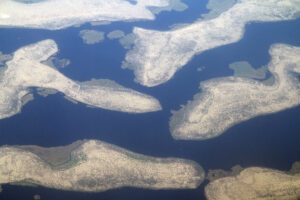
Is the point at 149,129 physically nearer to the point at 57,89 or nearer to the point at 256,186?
the point at 256,186

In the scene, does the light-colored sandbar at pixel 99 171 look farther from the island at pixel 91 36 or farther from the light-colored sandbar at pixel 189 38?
the island at pixel 91 36

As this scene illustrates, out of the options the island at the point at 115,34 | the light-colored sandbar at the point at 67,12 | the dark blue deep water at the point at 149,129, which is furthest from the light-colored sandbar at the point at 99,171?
the light-colored sandbar at the point at 67,12

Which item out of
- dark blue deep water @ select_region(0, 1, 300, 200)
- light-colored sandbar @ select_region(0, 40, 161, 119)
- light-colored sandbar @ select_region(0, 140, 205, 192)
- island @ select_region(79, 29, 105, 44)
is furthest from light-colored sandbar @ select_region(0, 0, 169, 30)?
light-colored sandbar @ select_region(0, 140, 205, 192)

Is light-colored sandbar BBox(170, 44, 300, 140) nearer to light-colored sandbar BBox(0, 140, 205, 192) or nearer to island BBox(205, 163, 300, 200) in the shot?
light-colored sandbar BBox(0, 140, 205, 192)

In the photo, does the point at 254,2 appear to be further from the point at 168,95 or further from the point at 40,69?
the point at 40,69

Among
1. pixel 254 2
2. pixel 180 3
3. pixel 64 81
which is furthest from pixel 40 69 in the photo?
pixel 254 2

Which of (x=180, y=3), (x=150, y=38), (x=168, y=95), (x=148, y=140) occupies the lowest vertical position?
(x=148, y=140)
